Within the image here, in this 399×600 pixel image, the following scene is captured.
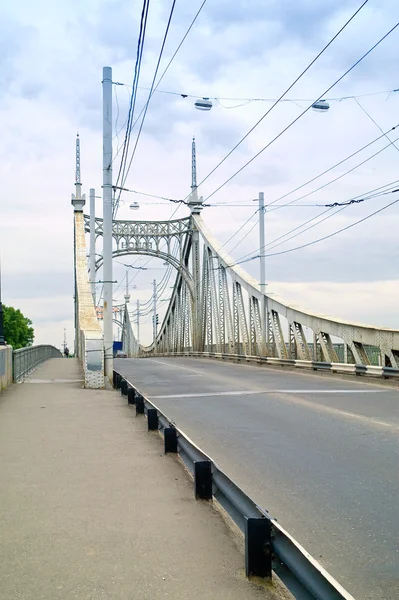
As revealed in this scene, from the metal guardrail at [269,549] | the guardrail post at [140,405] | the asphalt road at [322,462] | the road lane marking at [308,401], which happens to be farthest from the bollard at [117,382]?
the metal guardrail at [269,549]

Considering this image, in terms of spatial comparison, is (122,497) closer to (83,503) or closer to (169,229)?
(83,503)

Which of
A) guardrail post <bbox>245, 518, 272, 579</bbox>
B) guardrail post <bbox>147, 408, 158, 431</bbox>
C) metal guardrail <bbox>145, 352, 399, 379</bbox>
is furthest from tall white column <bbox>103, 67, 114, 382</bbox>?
guardrail post <bbox>245, 518, 272, 579</bbox>

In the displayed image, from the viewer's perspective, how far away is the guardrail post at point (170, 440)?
7785 mm

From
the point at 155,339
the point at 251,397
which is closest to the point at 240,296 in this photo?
the point at 251,397

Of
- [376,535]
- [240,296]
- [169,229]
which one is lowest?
[376,535]

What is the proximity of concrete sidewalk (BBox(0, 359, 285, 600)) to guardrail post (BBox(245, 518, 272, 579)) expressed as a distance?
0.10m

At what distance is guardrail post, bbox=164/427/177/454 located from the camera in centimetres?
779

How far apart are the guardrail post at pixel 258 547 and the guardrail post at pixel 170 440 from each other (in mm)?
3883

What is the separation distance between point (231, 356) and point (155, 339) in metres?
40.2

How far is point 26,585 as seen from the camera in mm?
3893

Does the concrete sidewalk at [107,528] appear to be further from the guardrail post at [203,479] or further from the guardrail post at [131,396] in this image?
the guardrail post at [131,396]

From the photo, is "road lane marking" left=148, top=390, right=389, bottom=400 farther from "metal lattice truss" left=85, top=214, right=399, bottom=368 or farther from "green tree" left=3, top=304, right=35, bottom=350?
"green tree" left=3, top=304, right=35, bottom=350

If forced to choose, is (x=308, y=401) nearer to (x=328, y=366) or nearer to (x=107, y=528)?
(x=328, y=366)

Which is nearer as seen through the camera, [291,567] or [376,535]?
[291,567]
